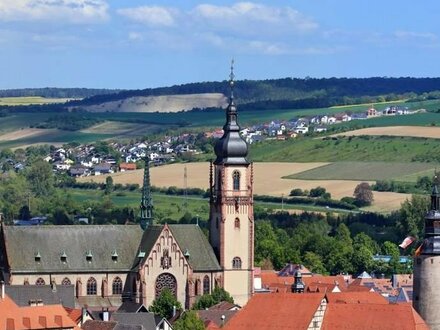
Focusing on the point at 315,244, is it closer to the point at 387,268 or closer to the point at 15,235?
the point at 387,268

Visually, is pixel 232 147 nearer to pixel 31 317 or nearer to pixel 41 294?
pixel 41 294

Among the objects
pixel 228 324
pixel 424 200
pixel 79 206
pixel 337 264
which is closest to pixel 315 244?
pixel 337 264

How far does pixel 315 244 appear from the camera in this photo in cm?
16750

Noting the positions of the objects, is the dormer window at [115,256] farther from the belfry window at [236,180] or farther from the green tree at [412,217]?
the green tree at [412,217]

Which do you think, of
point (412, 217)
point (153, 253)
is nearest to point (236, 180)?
point (153, 253)

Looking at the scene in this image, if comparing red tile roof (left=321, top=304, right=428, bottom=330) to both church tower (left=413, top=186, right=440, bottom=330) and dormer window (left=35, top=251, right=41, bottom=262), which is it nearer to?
church tower (left=413, top=186, right=440, bottom=330)

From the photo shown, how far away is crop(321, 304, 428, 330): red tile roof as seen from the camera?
96.1 metres

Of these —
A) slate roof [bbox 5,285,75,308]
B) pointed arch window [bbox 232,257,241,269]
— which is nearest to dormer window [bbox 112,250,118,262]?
pointed arch window [bbox 232,257,241,269]

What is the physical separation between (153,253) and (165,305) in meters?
5.08

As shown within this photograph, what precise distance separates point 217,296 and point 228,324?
74.0 feet

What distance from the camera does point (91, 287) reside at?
126250 mm

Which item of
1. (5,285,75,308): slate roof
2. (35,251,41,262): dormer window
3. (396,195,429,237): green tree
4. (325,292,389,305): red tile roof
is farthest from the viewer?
(396,195,429,237): green tree

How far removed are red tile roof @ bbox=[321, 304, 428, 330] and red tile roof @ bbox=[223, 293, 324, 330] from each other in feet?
3.26

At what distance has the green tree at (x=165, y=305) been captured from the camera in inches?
4766
